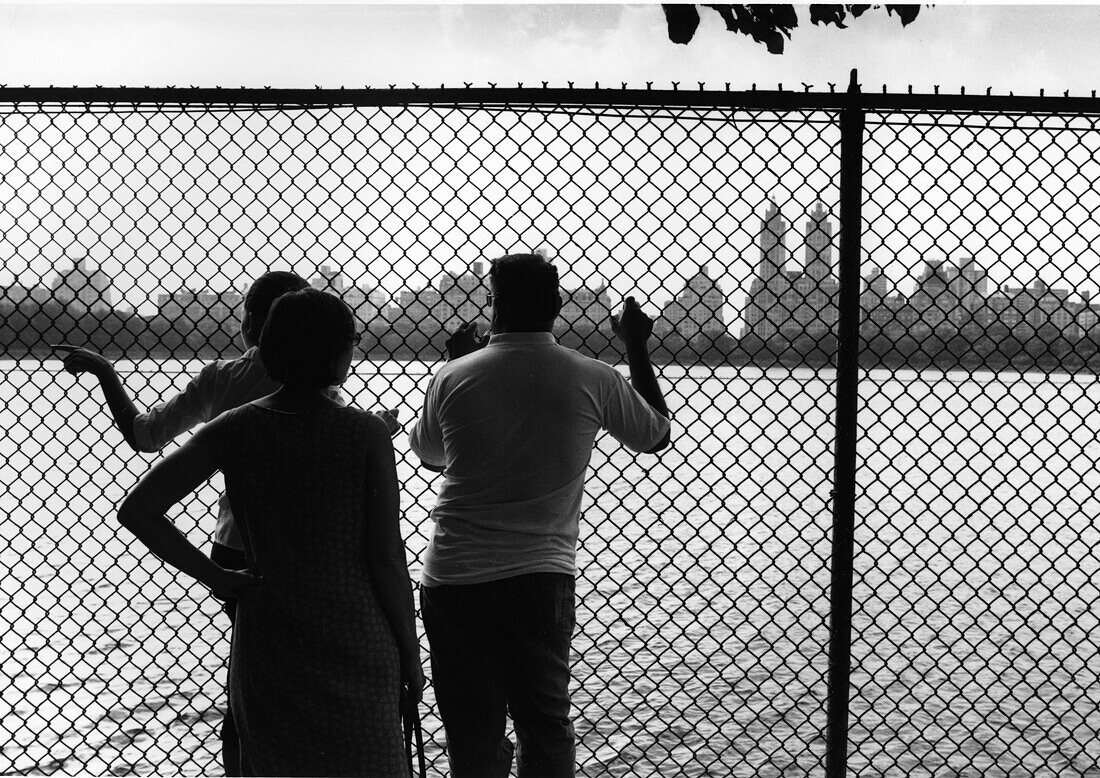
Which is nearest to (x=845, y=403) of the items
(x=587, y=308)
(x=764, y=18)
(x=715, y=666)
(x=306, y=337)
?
(x=587, y=308)

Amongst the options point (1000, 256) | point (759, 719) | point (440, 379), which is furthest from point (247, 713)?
point (759, 719)

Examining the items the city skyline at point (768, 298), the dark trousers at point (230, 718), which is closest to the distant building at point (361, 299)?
the city skyline at point (768, 298)

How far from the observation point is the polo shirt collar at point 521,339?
8.71ft

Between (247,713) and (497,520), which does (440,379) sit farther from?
(247,713)

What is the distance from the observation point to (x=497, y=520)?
259cm

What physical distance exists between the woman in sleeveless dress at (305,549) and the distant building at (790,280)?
1660mm

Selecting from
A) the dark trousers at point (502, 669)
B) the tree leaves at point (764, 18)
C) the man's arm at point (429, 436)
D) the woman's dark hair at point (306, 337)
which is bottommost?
the dark trousers at point (502, 669)

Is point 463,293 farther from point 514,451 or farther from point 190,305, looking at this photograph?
point 190,305

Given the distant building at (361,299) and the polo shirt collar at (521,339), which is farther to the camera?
the distant building at (361,299)

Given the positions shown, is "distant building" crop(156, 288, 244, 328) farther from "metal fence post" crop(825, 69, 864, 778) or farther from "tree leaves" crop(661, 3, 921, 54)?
"metal fence post" crop(825, 69, 864, 778)

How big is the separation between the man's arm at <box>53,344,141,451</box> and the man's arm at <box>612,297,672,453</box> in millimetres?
1365

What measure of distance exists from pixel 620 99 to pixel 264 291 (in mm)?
1149

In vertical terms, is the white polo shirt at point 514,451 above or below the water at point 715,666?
above

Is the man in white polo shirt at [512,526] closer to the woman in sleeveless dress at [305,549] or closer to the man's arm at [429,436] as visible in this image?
the man's arm at [429,436]
